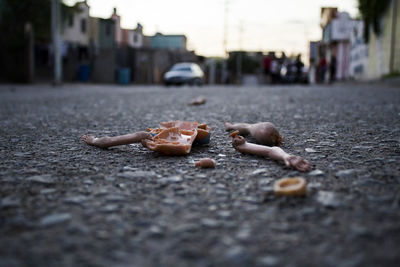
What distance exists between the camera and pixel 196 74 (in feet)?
65.1

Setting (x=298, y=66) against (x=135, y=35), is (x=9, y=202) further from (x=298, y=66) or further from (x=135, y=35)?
(x=298, y=66)

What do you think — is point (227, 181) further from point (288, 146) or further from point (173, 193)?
point (288, 146)

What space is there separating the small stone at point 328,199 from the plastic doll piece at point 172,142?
1014mm

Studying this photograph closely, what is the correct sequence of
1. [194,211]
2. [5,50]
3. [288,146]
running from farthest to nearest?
[5,50] < [288,146] < [194,211]

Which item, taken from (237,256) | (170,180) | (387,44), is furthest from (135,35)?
(237,256)

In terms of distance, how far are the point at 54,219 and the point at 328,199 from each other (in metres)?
1.10

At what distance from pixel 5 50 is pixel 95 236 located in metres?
20.4

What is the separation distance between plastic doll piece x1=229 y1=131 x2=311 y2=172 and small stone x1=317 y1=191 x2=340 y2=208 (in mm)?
353

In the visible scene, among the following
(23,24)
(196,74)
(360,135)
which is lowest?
(360,135)

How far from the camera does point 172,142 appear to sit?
2.54m

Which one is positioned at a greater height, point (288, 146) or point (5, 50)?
point (5, 50)

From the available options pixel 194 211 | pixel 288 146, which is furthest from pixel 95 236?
pixel 288 146

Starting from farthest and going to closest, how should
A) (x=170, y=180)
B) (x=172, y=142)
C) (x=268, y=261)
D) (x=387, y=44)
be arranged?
(x=387, y=44), (x=172, y=142), (x=170, y=180), (x=268, y=261)

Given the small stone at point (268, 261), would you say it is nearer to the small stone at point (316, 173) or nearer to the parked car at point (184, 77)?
the small stone at point (316, 173)
